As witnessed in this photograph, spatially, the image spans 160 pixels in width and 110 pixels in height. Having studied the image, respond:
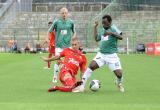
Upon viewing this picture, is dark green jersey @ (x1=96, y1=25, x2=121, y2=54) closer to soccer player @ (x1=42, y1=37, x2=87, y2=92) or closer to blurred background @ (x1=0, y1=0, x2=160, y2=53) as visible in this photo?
soccer player @ (x1=42, y1=37, x2=87, y2=92)

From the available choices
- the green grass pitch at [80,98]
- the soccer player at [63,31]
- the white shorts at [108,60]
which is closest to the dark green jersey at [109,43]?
the white shorts at [108,60]

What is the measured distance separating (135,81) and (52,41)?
3818mm

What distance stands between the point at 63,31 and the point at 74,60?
2.03m

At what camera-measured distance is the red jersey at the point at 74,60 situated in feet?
49.6

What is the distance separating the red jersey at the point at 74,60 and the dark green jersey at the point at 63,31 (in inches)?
68.8

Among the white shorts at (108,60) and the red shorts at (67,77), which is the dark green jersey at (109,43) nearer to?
the white shorts at (108,60)

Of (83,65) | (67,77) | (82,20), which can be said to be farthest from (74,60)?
(82,20)

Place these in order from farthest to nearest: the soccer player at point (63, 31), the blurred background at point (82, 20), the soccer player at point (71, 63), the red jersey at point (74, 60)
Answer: the blurred background at point (82, 20)
the soccer player at point (63, 31)
the red jersey at point (74, 60)
the soccer player at point (71, 63)

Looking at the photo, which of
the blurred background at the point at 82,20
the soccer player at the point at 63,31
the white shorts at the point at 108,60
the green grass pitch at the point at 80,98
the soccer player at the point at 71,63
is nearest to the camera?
the green grass pitch at the point at 80,98

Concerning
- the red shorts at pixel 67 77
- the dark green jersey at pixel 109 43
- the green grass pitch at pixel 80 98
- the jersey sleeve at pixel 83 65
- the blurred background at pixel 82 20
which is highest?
the blurred background at pixel 82 20

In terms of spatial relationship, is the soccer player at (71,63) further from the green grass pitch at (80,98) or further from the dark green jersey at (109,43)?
the dark green jersey at (109,43)

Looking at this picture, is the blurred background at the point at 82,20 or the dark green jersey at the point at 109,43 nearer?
the dark green jersey at the point at 109,43

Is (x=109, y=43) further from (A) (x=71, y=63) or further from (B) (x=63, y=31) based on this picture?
(B) (x=63, y=31)

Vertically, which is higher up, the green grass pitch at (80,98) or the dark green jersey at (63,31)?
the dark green jersey at (63,31)
